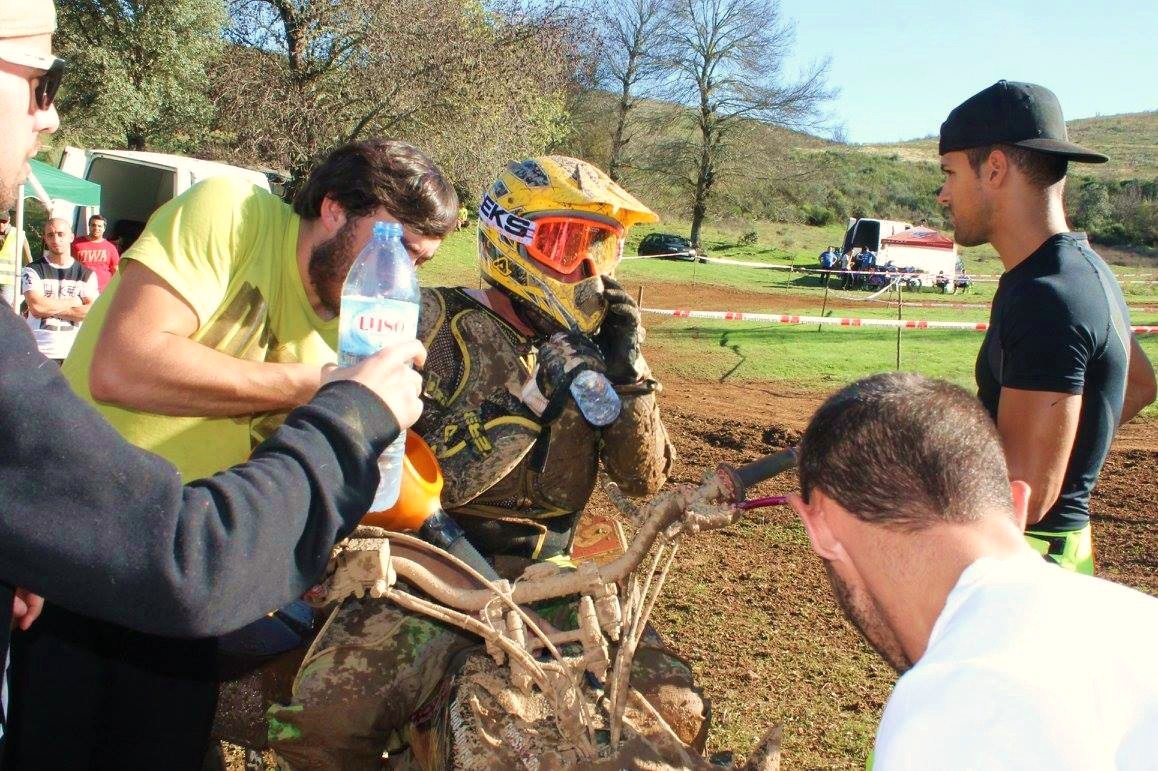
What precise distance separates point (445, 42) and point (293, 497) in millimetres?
29976

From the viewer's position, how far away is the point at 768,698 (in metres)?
5.17

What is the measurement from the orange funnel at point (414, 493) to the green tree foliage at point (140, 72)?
29725 mm

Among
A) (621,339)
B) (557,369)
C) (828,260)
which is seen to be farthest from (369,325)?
(828,260)

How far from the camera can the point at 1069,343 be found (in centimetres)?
306

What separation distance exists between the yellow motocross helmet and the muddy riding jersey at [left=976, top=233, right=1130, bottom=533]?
4.50 feet

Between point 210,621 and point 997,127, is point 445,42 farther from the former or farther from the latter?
point 210,621

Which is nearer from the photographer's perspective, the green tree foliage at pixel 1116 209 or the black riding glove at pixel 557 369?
the black riding glove at pixel 557 369

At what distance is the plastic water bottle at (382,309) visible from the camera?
2.16m

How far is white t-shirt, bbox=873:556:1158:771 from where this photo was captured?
50.4 inches

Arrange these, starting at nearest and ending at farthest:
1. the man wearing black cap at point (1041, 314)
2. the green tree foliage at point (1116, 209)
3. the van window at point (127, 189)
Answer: the man wearing black cap at point (1041, 314) → the van window at point (127, 189) → the green tree foliage at point (1116, 209)

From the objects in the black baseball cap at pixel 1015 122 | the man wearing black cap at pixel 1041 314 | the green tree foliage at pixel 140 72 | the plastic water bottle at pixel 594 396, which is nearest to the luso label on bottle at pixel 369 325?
the plastic water bottle at pixel 594 396

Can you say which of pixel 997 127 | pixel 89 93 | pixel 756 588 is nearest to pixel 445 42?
pixel 89 93

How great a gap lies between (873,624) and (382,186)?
194 cm

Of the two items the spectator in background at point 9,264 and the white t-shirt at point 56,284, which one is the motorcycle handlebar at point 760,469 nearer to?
the white t-shirt at point 56,284
